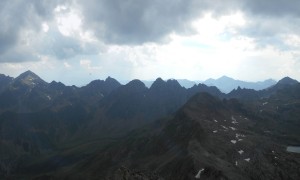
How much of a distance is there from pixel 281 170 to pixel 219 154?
3219 cm

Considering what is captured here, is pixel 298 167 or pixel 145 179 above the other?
pixel 145 179

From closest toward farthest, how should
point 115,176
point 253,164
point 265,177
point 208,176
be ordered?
point 115,176
point 208,176
point 265,177
point 253,164

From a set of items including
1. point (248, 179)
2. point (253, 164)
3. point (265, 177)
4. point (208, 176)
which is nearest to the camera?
point (208, 176)

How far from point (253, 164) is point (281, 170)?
14329 millimetres

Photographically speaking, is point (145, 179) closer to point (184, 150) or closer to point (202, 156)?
point (202, 156)

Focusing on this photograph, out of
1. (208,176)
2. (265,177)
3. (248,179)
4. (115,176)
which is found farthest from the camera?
(265,177)

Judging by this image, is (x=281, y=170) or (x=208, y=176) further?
(x=281, y=170)

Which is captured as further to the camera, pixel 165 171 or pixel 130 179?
pixel 165 171

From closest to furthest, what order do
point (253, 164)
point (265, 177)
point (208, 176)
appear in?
point (208, 176) → point (265, 177) → point (253, 164)

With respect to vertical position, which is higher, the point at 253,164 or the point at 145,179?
the point at 145,179

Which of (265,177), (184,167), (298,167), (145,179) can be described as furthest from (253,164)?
(145,179)

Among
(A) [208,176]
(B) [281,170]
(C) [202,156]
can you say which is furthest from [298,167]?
(A) [208,176]

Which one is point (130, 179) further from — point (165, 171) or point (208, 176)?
point (165, 171)

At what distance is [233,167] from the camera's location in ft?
574
